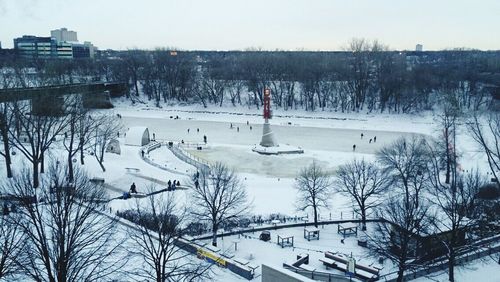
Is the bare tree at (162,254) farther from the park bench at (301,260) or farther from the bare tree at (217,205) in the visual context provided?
the park bench at (301,260)

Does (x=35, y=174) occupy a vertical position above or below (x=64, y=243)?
below

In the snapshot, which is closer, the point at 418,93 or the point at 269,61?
the point at 418,93

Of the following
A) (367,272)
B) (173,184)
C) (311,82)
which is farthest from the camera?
(311,82)

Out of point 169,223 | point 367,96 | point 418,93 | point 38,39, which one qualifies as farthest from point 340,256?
point 38,39

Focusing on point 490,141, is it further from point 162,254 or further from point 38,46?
point 38,46

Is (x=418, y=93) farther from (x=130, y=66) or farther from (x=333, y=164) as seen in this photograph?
(x=130, y=66)

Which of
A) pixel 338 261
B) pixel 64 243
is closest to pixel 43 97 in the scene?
pixel 64 243

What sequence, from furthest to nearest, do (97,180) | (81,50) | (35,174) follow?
1. (81,50)
2. (97,180)
3. (35,174)

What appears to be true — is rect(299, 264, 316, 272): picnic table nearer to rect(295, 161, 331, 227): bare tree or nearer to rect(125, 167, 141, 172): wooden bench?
rect(295, 161, 331, 227): bare tree

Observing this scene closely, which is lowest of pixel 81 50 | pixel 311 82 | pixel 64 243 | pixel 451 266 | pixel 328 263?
pixel 328 263

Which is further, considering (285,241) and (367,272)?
(285,241)

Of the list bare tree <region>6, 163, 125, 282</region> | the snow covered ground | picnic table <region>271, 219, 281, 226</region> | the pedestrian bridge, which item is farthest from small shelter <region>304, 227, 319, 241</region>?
the pedestrian bridge
